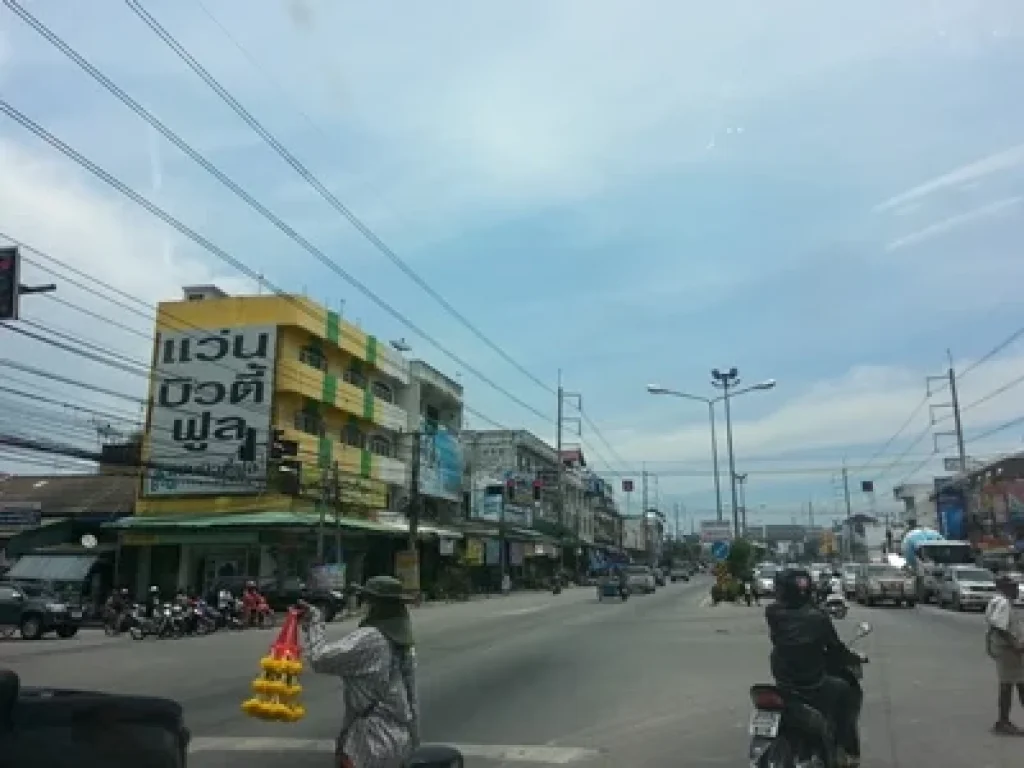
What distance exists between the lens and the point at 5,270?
1650 centimetres

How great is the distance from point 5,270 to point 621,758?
13.4 meters

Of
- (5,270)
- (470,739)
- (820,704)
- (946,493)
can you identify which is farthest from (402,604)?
(946,493)

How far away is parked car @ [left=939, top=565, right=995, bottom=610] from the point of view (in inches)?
1320

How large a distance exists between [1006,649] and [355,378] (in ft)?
133

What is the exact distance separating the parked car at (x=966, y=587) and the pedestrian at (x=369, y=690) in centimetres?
3257

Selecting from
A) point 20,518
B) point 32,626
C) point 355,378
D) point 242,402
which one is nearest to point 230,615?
point 32,626

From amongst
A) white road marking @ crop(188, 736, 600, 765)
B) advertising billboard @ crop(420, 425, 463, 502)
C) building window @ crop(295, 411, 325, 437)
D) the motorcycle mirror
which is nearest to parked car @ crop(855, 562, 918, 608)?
advertising billboard @ crop(420, 425, 463, 502)

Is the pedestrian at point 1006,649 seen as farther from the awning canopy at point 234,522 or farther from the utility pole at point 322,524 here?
the awning canopy at point 234,522

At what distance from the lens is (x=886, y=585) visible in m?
37.5

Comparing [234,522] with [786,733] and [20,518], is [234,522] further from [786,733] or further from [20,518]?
[786,733]

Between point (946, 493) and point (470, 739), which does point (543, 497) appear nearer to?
point (946, 493)

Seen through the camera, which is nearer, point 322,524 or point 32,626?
point 32,626

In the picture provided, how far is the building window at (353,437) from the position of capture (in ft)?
153

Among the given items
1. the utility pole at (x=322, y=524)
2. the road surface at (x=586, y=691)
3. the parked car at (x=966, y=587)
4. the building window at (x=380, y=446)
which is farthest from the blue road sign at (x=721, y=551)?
the building window at (x=380, y=446)
